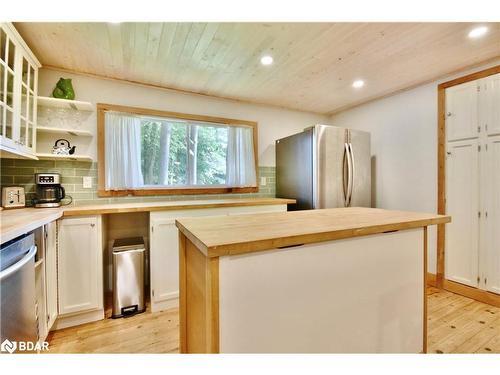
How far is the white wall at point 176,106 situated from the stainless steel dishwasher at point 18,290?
143cm

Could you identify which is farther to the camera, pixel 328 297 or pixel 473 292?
pixel 473 292

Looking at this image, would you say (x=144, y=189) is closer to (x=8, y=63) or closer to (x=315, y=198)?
(x=8, y=63)

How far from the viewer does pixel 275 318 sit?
954mm

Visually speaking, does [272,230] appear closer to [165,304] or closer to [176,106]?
[165,304]

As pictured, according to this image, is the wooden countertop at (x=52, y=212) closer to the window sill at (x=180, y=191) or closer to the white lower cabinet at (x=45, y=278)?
the white lower cabinet at (x=45, y=278)

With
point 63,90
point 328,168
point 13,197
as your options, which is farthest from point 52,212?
point 328,168

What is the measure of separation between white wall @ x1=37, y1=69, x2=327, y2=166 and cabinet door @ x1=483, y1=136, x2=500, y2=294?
7.08 feet

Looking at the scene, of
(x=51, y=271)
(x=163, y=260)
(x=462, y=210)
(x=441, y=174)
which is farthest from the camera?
(x=441, y=174)

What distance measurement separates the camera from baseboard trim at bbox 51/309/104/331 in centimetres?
185

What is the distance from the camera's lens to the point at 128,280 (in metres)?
2.04

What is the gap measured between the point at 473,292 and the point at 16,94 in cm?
422

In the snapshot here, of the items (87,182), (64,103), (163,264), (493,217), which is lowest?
(163,264)

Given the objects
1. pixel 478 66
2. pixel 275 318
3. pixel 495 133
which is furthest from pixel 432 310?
pixel 478 66
